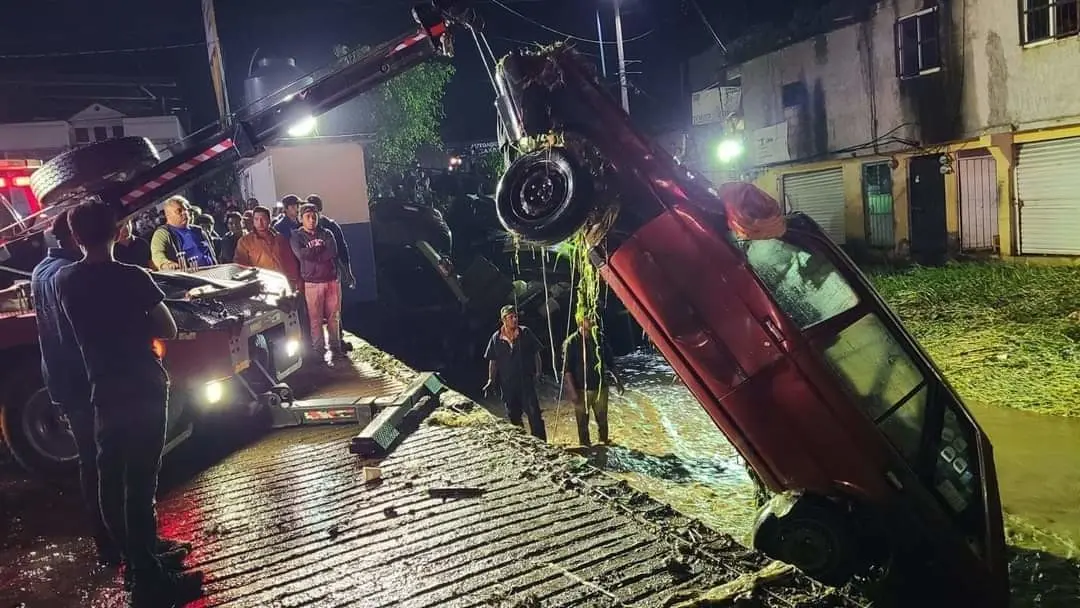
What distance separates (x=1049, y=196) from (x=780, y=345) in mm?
14479

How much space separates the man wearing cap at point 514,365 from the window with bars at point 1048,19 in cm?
1288

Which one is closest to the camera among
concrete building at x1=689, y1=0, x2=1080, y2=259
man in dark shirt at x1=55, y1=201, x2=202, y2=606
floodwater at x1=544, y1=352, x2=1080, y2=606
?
man in dark shirt at x1=55, y1=201, x2=202, y2=606

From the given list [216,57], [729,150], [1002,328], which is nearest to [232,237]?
[216,57]

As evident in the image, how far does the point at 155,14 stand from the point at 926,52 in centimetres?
1939

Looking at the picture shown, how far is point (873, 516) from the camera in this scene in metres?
3.89

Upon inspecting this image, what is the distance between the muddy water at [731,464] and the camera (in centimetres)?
640

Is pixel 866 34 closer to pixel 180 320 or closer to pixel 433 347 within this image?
pixel 433 347

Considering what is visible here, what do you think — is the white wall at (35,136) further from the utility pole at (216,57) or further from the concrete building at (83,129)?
the utility pole at (216,57)

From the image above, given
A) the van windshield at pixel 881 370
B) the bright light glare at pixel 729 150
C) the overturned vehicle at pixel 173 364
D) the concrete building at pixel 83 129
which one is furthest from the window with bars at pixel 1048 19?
the concrete building at pixel 83 129

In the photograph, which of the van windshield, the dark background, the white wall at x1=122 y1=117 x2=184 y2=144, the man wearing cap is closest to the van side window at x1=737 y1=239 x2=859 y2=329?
the van windshield

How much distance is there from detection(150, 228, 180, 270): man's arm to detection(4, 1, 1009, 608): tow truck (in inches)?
192

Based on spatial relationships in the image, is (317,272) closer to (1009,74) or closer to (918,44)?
(1009,74)

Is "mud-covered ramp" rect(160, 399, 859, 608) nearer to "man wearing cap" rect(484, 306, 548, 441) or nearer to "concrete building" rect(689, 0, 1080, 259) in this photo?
"man wearing cap" rect(484, 306, 548, 441)

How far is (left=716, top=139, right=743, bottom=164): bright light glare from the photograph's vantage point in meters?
22.0
